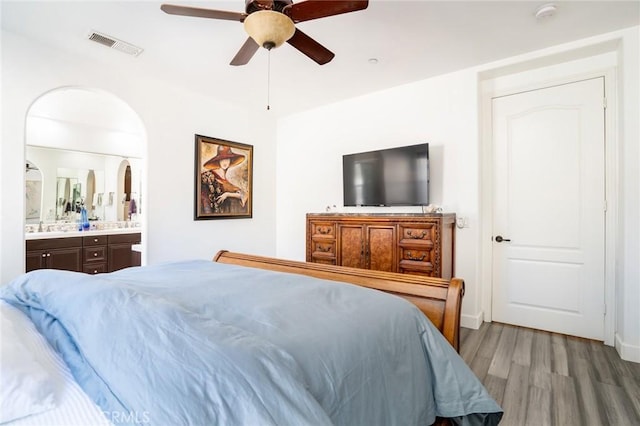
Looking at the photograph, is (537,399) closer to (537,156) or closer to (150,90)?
(537,156)

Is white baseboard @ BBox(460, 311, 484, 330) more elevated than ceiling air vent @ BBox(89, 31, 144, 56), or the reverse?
ceiling air vent @ BBox(89, 31, 144, 56)

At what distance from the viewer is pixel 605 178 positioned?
268 cm

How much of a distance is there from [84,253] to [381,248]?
394 cm

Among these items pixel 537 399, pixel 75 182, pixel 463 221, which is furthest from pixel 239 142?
pixel 537 399

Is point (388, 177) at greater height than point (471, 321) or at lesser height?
greater

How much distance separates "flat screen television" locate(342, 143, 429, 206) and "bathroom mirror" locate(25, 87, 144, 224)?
2.74m

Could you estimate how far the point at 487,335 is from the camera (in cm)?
288

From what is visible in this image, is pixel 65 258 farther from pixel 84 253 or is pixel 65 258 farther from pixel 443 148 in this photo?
pixel 443 148

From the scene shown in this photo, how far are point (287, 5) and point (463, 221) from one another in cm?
255

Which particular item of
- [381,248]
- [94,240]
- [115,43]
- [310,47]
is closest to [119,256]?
[94,240]

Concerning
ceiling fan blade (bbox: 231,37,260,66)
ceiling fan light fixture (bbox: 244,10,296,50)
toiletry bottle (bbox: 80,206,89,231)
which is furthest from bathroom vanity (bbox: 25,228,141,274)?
ceiling fan light fixture (bbox: 244,10,296,50)

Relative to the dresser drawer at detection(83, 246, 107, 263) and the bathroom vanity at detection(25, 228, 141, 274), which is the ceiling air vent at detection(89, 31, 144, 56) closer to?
the bathroom vanity at detection(25, 228, 141, 274)

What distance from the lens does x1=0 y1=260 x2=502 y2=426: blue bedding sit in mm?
672

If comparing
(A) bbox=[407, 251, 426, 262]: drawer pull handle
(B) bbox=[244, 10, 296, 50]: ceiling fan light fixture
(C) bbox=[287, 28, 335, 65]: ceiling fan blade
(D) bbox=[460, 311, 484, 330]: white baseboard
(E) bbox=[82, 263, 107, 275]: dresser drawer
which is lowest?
(D) bbox=[460, 311, 484, 330]: white baseboard
